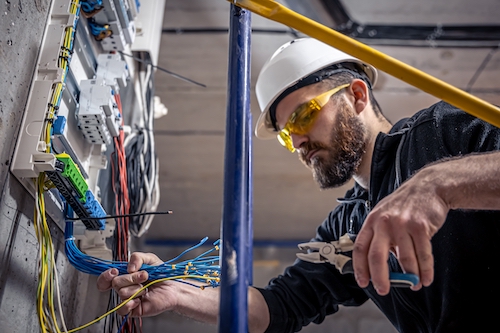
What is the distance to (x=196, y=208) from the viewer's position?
4.53m

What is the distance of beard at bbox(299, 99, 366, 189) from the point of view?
1812 mm

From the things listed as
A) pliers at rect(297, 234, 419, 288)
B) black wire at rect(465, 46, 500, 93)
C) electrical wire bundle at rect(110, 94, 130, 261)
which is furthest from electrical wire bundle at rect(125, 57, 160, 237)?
black wire at rect(465, 46, 500, 93)

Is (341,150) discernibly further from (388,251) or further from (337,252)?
(388,251)

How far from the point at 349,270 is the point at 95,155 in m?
0.86

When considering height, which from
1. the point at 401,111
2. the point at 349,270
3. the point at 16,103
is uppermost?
the point at 401,111

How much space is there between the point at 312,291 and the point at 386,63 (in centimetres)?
109

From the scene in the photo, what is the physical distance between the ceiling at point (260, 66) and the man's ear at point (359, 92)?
31.5 inches

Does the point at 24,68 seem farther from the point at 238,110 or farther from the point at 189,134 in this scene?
the point at 189,134

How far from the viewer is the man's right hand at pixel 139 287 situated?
1.24 meters

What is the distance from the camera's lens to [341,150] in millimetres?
1811

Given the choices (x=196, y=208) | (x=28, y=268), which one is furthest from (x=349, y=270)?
(x=196, y=208)

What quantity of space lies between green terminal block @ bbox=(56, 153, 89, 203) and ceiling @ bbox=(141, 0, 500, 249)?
5.51 ft

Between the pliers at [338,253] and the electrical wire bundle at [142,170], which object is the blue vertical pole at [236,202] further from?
the electrical wire bundle at [142,170]

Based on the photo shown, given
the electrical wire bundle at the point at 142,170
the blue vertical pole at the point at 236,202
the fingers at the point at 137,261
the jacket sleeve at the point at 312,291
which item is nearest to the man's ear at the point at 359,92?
the jacket sleeve at the point at 312,291
